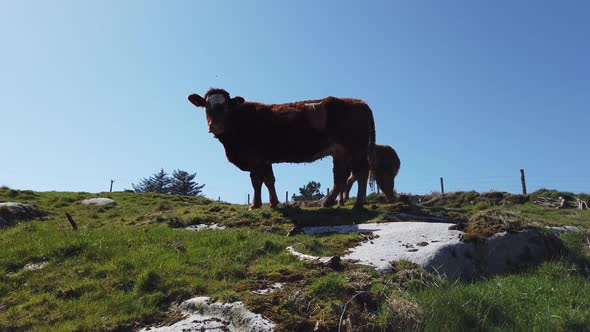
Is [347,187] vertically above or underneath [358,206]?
above

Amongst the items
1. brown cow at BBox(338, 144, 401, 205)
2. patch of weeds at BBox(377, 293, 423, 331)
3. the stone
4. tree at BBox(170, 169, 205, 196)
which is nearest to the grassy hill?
patch of weeds at BBox(377, 293, 423, 331)

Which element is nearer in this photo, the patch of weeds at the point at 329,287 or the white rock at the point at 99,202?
the patch of weeds at the point at 329,287

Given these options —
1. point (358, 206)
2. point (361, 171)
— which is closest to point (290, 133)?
point (361, 171)

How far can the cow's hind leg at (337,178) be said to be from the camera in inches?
487

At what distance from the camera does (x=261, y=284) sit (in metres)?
5.96

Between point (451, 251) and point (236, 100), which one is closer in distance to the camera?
point (451, 251)

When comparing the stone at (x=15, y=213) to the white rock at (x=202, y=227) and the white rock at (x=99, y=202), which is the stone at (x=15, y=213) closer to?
the white rock at (x=99, y=202)

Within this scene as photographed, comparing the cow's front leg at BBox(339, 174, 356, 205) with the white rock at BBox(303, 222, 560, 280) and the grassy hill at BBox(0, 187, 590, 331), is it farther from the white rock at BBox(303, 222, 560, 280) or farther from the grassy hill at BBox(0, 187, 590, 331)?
the white rock at BBox(303, 222, 560, 280)

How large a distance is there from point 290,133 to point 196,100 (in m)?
2.74

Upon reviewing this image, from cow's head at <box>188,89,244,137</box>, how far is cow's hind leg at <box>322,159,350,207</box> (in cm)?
307

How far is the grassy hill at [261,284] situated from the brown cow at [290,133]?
311 cm

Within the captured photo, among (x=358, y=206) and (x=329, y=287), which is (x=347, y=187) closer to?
(x=358, y=206)

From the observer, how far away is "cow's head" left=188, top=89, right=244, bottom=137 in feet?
38.8

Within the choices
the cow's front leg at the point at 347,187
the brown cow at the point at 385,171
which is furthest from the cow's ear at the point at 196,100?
the brown cow at the point at 385,171
